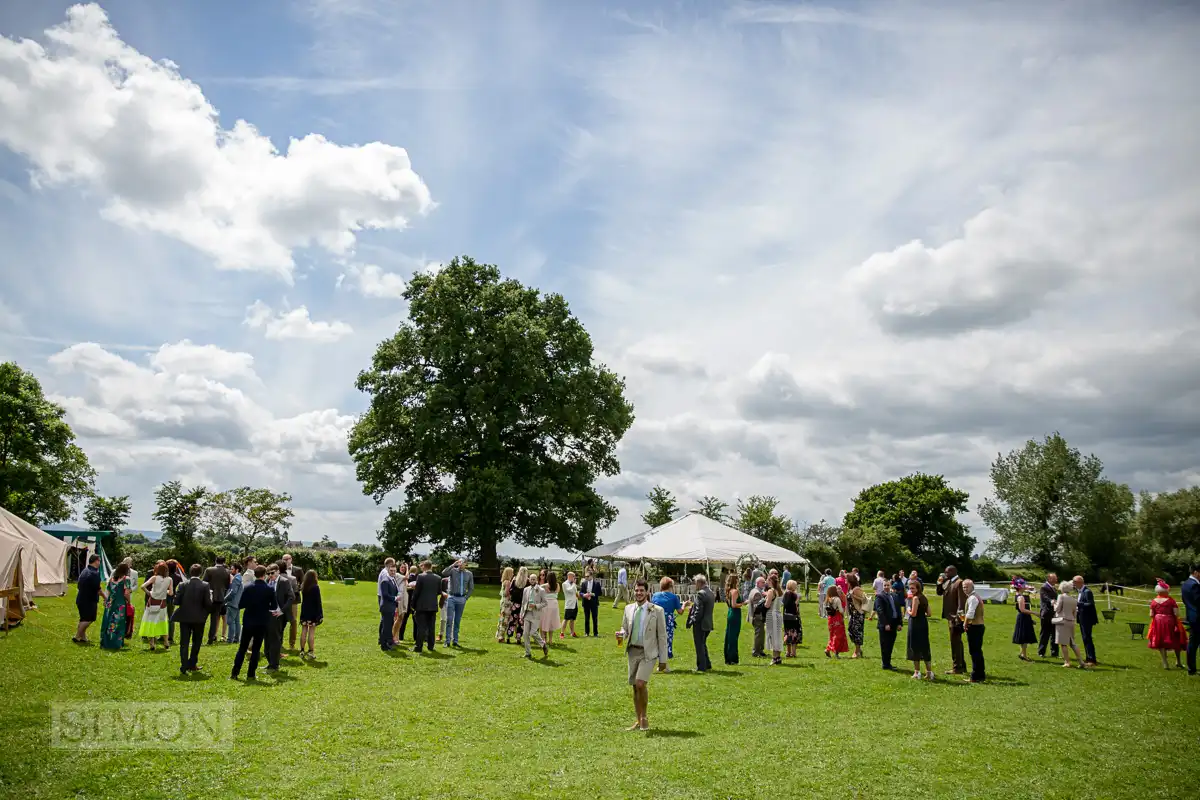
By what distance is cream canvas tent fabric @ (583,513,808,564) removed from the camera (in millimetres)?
30906

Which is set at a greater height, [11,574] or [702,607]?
[11,574]

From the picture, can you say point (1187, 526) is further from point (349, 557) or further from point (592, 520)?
point (349, 557)

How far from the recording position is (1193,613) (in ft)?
47.8

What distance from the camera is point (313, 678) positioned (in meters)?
12.6

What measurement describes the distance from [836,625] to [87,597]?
15562 mm

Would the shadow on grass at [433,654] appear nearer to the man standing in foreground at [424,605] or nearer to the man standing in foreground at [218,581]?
the man standing in foreground at [424,605]

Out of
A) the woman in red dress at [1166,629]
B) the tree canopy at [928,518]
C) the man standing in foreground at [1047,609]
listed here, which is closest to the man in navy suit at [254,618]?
the man standing in foreground at [1047,609]

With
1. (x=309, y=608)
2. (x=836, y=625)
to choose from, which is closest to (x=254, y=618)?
(x=309, y=608)

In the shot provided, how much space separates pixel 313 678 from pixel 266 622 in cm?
123

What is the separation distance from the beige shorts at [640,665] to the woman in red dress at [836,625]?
8089 mm

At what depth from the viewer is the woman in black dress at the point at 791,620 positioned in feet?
54.1

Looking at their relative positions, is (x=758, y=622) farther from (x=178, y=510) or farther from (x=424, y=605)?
(x=178, y=510)

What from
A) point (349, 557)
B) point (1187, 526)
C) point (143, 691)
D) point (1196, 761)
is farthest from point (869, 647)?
point (1187, 526)

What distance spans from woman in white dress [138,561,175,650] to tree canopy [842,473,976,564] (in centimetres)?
6067
